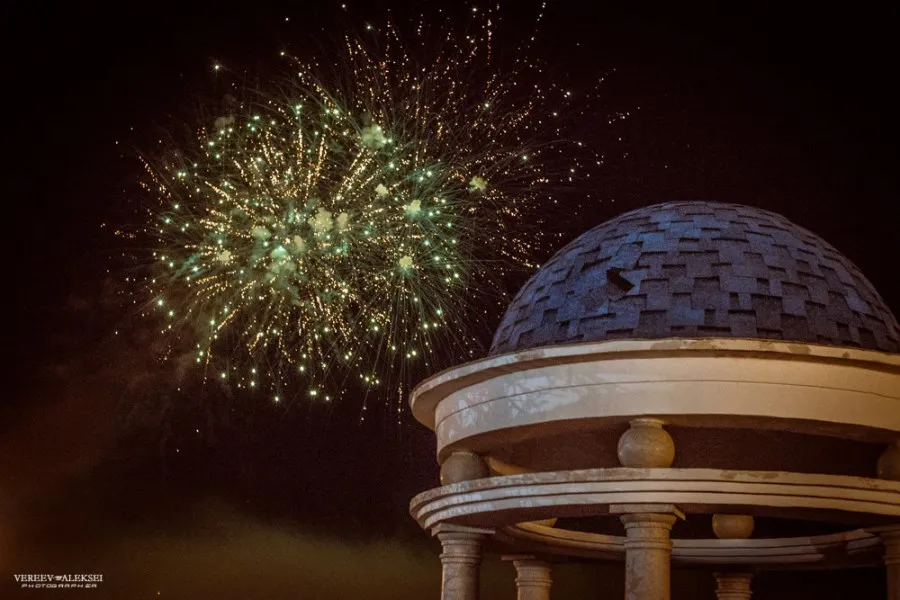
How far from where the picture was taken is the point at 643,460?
16172 mm

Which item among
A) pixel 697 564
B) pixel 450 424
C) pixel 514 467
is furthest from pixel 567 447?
pixel 697 564

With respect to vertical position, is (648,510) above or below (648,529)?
above

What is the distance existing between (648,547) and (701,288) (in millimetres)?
5068

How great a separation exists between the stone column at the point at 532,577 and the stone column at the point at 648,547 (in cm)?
825

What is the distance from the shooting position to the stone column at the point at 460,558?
62.4 ft

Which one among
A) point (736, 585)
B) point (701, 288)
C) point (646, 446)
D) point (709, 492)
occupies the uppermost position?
point (701, 288)

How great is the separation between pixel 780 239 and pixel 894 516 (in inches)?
239

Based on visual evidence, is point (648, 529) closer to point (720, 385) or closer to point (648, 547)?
point (648, 547)

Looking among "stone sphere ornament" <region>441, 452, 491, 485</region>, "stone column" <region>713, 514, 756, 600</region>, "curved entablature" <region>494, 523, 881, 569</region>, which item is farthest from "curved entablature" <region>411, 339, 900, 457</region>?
"stone column" <region>713, 514, 756, 600</region>

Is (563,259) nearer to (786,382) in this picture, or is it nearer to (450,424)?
(450,424)

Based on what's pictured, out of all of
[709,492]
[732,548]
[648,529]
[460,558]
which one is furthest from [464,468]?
[732,548]

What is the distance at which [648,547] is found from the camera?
51.9ft

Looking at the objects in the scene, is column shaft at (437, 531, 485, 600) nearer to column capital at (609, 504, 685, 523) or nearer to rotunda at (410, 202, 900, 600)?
→ rotunda at (410, 202, 900, 600)

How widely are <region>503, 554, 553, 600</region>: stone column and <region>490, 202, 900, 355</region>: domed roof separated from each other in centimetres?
577
